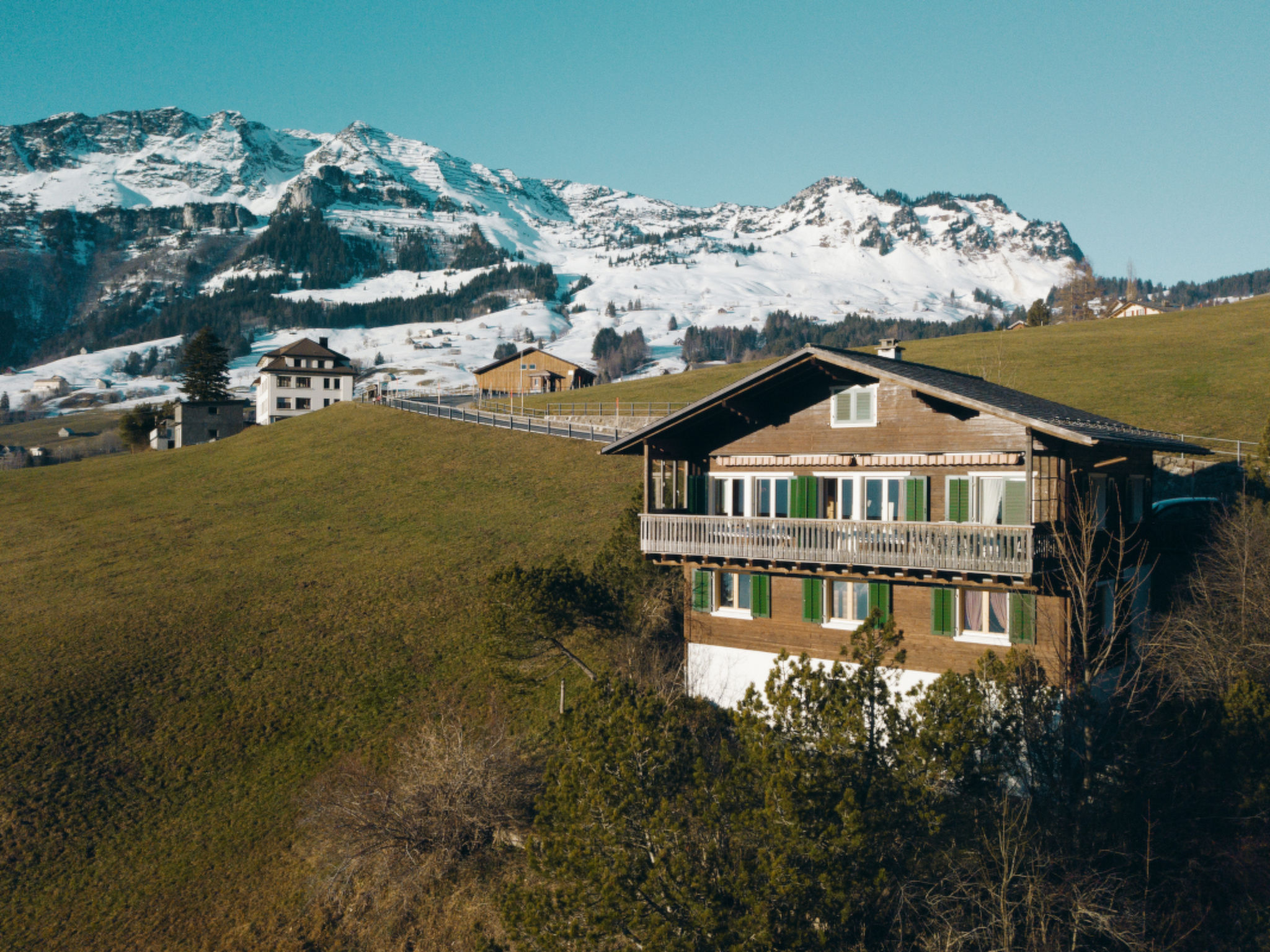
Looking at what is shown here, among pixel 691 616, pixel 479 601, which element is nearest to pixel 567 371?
pixel 479 601

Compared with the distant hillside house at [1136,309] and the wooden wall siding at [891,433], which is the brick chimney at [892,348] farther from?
the distant hillside house at [1136,309]

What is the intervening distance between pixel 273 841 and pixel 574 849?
1400 centimetres

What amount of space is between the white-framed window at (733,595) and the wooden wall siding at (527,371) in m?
84.1

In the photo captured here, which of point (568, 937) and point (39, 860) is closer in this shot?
point (568, 937)

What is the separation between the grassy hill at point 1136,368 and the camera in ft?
158

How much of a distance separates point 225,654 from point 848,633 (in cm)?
2495

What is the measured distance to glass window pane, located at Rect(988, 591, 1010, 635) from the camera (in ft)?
69.8

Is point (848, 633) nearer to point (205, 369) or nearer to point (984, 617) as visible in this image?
point (984, 617)

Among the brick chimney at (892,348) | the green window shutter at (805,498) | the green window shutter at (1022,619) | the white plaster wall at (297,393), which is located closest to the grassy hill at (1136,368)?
the brick chimney at (892,348)

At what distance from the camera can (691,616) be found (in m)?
26.4

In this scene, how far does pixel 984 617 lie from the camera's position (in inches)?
848

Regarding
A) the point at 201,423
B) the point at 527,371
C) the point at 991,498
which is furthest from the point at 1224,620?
the point at 201,423

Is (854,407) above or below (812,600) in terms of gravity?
above

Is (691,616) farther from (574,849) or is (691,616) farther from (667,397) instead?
(667,397)
